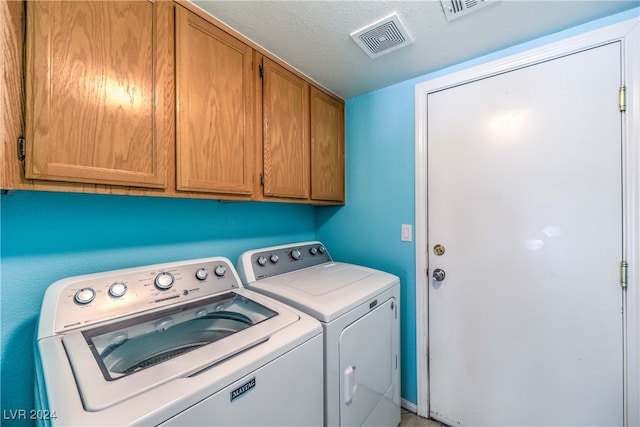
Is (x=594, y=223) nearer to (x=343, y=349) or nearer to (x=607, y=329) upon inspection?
(x=607, y=329)

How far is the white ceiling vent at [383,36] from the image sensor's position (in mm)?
1265

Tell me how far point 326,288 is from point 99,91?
125cm

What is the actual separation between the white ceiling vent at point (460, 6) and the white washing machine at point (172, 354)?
5.04 ft

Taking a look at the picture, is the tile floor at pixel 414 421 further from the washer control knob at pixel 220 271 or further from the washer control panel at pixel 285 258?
the washer control knob at pixel 220 271

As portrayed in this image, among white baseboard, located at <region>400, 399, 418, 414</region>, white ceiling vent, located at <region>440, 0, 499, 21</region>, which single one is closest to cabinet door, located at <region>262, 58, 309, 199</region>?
white ceiling vent, located at <region>440, 0, 499, 21</region>

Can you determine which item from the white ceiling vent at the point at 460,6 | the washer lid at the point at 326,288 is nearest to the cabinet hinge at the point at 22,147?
the washer lid at the point at 326,288

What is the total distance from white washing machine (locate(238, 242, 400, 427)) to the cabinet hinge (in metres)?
0.98

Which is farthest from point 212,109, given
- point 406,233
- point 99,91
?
point 406,233

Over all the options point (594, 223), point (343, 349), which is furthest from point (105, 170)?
point (594, 223)

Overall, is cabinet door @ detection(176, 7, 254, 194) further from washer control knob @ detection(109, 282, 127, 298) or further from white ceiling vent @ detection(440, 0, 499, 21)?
white ceiling vent @ detection(440, 0, 499, 21)

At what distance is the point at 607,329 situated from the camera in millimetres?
1245

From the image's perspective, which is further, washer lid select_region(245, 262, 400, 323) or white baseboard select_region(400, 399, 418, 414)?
white baseboard select_region(400, 399, 418, 414)

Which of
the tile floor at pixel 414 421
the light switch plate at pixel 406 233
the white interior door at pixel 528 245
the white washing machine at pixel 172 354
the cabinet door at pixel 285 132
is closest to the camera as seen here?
the white washing machine at pixel 172 354

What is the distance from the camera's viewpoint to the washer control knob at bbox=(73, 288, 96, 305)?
3.12 ft
